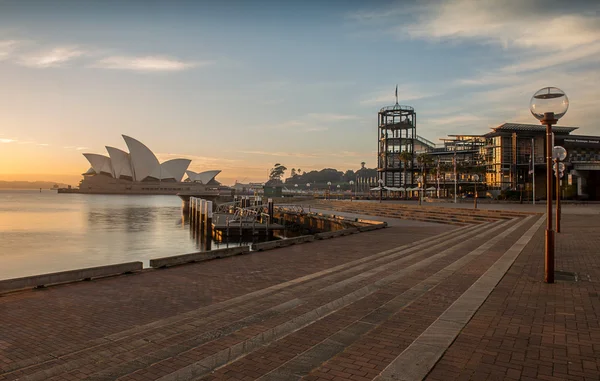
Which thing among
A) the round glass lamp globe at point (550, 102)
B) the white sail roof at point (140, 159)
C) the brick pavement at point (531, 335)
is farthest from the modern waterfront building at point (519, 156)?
the white sail roof at point (140, 159)

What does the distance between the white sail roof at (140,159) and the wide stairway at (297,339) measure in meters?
121

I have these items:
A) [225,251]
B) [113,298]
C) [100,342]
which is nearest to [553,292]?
[100,342]

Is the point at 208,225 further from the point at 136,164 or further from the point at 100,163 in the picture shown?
the point at 100,163

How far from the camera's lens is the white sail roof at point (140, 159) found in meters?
120

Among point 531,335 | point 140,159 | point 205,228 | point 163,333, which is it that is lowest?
point 205,228

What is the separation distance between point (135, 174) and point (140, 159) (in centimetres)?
1037

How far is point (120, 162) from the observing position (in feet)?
455

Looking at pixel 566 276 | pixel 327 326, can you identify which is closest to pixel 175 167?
pixel 566 276

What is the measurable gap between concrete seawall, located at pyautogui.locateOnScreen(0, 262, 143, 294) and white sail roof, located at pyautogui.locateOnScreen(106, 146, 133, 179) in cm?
13495

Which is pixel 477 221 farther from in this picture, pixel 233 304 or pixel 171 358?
pixel 171 358

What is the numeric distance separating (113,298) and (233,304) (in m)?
2.81

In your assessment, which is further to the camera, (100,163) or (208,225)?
(100,163)

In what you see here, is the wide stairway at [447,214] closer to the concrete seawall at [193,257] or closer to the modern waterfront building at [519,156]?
the concrete seawall at [193,257]

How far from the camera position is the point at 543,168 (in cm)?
6178
